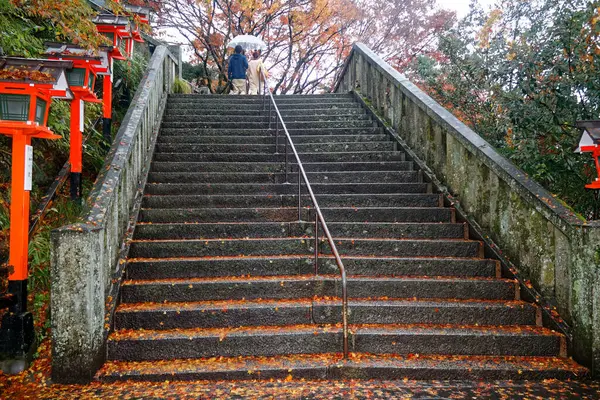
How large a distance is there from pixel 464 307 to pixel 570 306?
3.11 feet

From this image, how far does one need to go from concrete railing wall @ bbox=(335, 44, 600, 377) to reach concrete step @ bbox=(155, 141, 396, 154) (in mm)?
584

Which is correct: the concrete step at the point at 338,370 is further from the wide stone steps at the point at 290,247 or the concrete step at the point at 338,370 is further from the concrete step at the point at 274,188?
the concrete step at the point at 274,188

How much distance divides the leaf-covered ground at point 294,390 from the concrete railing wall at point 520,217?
685mm

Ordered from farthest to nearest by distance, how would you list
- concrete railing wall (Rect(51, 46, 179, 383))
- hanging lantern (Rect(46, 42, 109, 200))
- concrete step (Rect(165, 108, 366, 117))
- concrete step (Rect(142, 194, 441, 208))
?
concrete step (Rect(165, 108, 366, 117)) → concrete step (Rect(142, 194, 441, 208)) → hanging lantern (Rect(46, 42, 109, 200)) → concrete railing wall (Rect(51, 46, 179, 383))

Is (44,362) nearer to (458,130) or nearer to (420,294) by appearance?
(420,294)

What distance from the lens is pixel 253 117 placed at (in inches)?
367

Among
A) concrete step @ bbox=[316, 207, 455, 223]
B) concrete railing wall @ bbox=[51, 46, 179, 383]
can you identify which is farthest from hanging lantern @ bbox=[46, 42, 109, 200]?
concrete step @ bbox=[316, 207, 455, 223]

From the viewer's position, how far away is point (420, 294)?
491 centimetres

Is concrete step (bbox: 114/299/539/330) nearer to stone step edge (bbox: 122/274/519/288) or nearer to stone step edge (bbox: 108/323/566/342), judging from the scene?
stone step edge (bbox: 108/323/566/342)

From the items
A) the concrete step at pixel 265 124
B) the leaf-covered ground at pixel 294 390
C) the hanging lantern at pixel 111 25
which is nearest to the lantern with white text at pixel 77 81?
the hanging lantern at pixel 111 25

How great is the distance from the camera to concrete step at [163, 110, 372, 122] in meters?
9.11

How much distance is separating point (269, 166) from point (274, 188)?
735 millimetres

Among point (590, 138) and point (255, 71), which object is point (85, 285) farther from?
point (255, 71)

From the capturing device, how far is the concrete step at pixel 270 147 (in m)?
7.76
